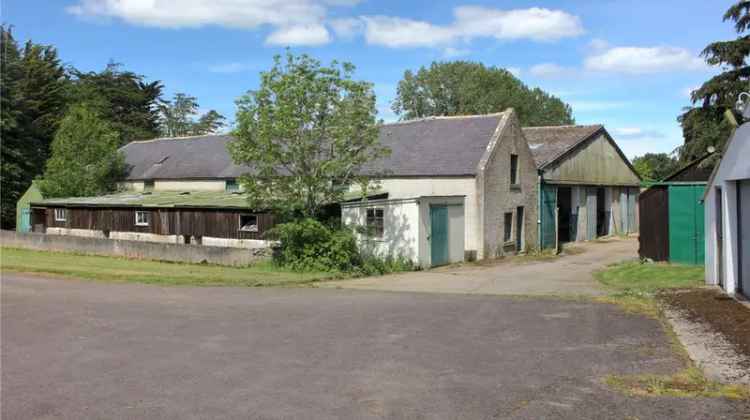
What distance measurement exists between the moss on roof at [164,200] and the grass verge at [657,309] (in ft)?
50.0

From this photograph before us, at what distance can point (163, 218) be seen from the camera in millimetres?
30469

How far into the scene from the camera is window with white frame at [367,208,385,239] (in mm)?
23828

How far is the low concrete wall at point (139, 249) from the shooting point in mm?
23375

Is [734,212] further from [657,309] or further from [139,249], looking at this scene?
[139,249]

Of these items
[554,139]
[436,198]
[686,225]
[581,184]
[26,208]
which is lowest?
[686,225]

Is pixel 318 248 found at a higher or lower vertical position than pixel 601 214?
lower

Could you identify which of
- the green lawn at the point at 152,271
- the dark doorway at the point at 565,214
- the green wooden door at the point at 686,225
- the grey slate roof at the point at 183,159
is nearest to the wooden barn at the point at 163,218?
the grey slate roof at the point at 183,159

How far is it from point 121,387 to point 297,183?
50.7ft

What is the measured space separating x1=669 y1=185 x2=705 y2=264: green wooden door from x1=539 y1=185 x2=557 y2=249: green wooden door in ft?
38.6

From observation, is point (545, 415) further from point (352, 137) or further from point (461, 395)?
point (352, 137)

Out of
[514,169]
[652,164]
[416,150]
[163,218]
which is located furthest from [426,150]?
[652,164]

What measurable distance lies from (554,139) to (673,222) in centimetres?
1776

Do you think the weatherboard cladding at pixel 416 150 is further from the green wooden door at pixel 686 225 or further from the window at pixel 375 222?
the green wooden door at pixel 686 225

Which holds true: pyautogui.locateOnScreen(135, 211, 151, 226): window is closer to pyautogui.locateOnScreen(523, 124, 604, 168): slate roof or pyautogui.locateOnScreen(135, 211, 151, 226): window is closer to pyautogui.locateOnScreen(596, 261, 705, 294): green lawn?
pyautogui.locateOnScreen(523, 124, 604, 168): slate roof
